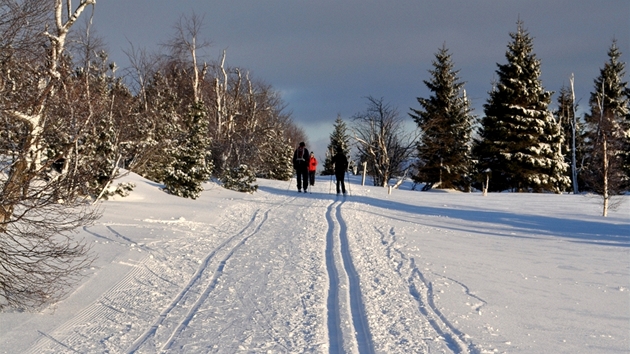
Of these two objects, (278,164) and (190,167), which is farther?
(278,164)

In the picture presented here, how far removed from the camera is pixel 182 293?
6.58m

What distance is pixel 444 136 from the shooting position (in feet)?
118

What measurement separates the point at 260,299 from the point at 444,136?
31709 millimetres

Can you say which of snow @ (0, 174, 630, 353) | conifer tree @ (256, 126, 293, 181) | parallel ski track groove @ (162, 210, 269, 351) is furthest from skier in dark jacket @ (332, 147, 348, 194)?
conifer tree @ (256, 126, 293, 181)

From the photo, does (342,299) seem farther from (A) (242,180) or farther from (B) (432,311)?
(A) (242,180)

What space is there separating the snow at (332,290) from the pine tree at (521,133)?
20.4m

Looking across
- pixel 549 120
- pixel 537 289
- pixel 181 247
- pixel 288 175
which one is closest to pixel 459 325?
pixel 537 289

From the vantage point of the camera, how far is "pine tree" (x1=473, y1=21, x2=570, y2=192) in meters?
32.7

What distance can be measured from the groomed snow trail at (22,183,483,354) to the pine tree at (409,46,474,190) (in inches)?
1015

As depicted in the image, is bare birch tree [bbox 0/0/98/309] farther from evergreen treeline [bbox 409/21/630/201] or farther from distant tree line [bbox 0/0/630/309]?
evergreen treeline [bbox 409/21/630/201]

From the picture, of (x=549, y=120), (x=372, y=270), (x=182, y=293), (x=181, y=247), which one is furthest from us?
(x=549, y=120)

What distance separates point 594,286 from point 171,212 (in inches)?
413

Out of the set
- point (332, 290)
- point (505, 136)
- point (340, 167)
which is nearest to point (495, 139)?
point (505, 136)

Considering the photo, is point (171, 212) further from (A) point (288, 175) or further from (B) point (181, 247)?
(A) point (288, 175)
